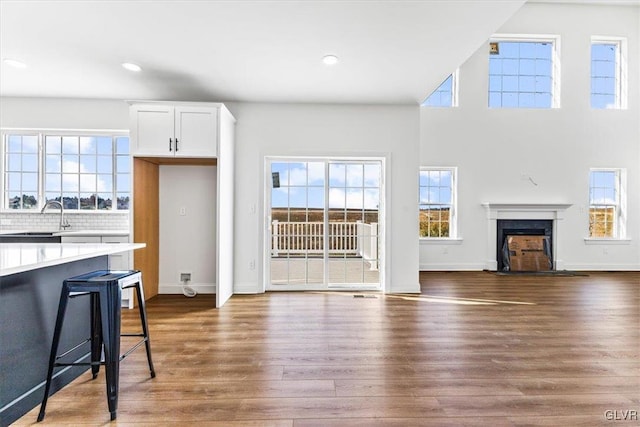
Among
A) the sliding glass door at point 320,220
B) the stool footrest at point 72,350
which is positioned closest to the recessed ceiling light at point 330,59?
the sliding glass door at point 320,220

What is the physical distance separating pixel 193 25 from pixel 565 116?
7.20m

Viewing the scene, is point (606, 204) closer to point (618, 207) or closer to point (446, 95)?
point (618, 207)

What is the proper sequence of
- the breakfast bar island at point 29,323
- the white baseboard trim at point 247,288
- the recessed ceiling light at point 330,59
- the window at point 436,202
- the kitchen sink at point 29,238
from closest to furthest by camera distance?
the breakfast bar island at point 29,323 < the recessed ceiling light at point 330,59 < the kitchen sink at point 29,238 < the white baseboard trim at point 247,288 < the window at point 436,202

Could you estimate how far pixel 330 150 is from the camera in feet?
15.0

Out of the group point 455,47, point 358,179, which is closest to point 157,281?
point 358,179

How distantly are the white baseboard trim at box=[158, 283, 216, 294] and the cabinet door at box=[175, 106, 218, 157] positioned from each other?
5.92 feet

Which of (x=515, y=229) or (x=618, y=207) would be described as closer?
(x=515, y=229)

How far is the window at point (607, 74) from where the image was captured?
680cm

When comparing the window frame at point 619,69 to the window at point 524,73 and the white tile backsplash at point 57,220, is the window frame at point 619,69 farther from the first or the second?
the white tile backsplash at point 57,220

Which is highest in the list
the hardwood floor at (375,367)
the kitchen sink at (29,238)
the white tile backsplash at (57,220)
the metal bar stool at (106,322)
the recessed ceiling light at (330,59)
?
the recessed ceiling light at (330,59)

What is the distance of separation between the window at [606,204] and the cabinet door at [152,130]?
26.0 feet

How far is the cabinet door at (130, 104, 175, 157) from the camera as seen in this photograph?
3887 mm

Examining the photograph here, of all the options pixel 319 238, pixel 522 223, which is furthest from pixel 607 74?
pixel 319 238

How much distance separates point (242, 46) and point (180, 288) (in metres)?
3.22
